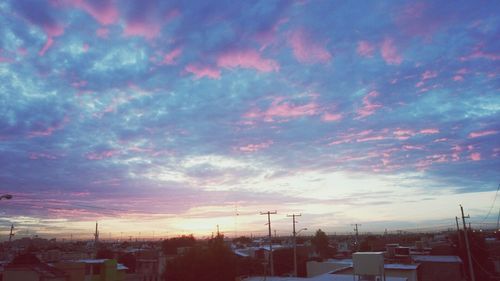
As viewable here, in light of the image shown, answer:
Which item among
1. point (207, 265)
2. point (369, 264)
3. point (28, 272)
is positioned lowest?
point (28, 272)

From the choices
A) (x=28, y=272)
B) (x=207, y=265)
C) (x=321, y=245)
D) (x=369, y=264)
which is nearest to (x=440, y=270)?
(x=369, y=264)

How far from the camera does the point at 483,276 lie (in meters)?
60.9

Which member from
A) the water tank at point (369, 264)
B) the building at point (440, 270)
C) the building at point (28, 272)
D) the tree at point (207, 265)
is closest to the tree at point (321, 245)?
the building at point (440, 270)

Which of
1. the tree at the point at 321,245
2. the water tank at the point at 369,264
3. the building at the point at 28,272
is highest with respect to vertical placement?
the water tank at the point at 369,264

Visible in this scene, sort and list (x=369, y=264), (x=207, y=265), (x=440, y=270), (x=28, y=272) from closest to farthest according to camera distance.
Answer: (x=369, y=264) < (x=207, y=265) < (x=28, y=272) < (x=440, y=270)

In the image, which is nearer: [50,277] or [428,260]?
[50,277]

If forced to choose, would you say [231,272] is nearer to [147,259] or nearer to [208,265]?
[208,265]

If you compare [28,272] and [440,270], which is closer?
[28,272]

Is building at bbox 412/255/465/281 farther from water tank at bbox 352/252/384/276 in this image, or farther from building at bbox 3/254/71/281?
building at bbox 3/254/71/281

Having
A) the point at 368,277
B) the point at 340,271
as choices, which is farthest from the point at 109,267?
the point at 368,277

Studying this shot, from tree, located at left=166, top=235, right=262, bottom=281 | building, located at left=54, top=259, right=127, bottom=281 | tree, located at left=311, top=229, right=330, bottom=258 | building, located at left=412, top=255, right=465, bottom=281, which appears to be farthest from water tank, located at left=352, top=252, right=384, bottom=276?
tree, located at left=311, top=229, right=330, bottom=258

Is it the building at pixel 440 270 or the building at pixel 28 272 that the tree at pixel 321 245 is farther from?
the building at pixel 28 272

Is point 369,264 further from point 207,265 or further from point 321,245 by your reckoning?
point 321,245

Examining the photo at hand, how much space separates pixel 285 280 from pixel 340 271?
50.1 feet
